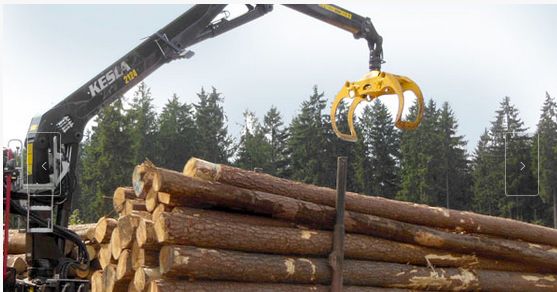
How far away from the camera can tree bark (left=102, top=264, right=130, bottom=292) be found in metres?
8.19

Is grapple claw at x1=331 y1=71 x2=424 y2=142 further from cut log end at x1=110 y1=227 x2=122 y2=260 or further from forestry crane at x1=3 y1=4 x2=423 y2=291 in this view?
cut log end at x1=110 y1=227 x2=122 y2=260

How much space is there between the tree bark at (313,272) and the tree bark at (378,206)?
→ 0.65 meters

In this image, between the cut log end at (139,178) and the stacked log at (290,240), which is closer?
the stacked log at (290,240)

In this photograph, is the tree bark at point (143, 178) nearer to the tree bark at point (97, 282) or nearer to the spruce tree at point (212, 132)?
the tree bark at point (97, 282)

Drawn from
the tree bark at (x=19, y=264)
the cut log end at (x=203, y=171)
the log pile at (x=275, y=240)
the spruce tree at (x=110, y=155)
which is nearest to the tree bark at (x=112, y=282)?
the log pile at (x=275, y=240)

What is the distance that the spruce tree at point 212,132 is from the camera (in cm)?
5119

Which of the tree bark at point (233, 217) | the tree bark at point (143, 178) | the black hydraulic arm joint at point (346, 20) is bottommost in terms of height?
the tree bark at point (233, 217)

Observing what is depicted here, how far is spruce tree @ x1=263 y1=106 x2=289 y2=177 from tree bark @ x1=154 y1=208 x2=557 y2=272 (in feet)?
145

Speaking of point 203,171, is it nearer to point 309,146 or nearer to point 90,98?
point 90,98

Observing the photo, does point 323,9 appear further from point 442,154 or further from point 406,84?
point 442,154

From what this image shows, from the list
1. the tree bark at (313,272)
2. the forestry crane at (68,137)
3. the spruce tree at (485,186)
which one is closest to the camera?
the tree bark at (313,272)

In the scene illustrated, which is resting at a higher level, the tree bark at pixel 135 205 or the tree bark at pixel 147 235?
the tree bark at pixel 135 205

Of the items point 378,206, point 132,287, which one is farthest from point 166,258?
point 378,206

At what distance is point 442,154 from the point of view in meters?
51.4
